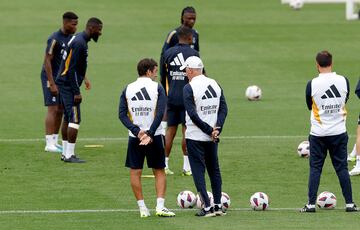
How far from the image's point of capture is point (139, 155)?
16.7 meters

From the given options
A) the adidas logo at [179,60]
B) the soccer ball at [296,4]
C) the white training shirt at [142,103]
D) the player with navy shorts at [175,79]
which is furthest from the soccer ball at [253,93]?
the soccer ball at [296,4]

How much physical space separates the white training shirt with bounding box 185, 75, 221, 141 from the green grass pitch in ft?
3.71

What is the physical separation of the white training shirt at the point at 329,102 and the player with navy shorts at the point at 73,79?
17.4 ft

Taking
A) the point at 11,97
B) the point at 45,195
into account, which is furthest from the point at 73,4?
the point at 45,195

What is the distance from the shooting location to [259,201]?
1700cm

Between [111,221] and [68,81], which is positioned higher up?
[68,81]

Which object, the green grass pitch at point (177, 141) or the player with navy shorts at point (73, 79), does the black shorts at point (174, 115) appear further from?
the player with navy shorts at point (73, 79)

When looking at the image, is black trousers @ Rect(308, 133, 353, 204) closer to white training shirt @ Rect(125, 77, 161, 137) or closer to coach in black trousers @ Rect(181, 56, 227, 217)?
coach in black trousers @ Rect(181, 56, 227, 217)

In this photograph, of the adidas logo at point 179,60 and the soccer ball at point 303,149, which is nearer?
the adidas logo at point 179,60

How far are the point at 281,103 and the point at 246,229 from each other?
13.6m

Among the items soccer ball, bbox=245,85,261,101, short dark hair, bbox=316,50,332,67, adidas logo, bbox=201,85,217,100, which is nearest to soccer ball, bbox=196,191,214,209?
adidas logo, bbox=201,85,217,100

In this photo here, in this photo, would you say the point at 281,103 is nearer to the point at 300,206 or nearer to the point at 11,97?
the point at 11,97

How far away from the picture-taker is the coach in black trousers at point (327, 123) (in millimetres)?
16891

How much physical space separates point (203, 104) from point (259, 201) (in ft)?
5.23
